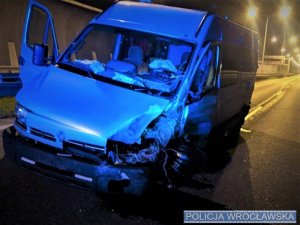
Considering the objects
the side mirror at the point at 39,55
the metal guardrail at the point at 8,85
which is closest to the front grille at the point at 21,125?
the side mirror at the point at 39,55

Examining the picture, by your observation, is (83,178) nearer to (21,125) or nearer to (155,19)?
(21,125)

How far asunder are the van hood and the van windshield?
25cm

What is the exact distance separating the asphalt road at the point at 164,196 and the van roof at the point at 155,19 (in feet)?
6.99

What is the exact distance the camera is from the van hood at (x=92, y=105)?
399 cm

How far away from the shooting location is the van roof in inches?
215

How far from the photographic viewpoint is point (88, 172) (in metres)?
3.88

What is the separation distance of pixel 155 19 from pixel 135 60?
665 mm

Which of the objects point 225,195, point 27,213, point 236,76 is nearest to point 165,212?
point 225,195

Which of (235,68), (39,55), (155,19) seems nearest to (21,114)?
(39,55)

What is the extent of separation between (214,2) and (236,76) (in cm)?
2798

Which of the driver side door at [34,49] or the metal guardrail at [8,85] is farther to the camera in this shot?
the metal guardrail at [8,85]

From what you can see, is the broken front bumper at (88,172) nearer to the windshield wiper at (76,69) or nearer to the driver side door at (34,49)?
the windshield wiper at (76,69)

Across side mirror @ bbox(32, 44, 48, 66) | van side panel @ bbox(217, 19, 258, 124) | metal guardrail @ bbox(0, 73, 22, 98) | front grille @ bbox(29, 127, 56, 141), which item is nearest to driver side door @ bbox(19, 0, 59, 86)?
side mirror @ bbox(32, 44, 48, 66)

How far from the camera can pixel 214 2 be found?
33.5m
